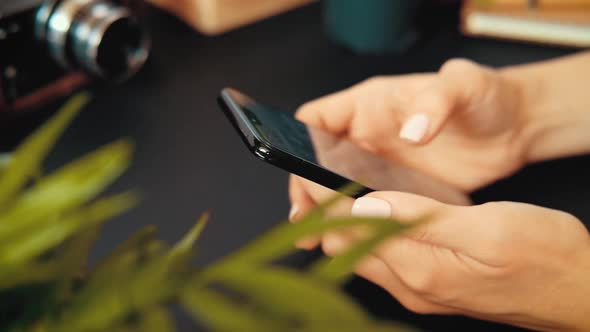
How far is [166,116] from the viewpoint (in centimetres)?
59

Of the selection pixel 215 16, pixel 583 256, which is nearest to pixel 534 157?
pixel 583 256

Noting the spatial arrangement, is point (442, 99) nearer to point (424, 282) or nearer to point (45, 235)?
point (424, 282)

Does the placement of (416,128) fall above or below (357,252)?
below

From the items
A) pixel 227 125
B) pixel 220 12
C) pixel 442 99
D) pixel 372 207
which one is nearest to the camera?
pixel 372 207

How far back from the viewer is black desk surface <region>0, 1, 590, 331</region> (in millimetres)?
474

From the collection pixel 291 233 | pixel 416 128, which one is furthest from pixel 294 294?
pixel 416 128

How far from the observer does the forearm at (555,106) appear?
1.80ft

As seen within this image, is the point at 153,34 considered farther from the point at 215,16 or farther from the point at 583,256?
the point at 583,256

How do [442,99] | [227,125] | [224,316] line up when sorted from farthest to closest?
[227,125]
[442,99]
[224,316]

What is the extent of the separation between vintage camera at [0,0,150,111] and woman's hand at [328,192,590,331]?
0.34 meters

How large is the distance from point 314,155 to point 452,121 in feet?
0.62

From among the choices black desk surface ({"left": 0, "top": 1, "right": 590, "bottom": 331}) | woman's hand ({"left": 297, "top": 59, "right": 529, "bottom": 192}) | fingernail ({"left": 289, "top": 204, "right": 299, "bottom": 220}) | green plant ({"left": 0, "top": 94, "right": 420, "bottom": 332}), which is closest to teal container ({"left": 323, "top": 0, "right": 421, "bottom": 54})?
black desk surface ({"left": 0, "top": 1, "right": 590, "bottom": 331})

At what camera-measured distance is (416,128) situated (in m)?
0.46

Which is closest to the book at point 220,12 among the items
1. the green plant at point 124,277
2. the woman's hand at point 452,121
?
the woman's hand at point 452,121
